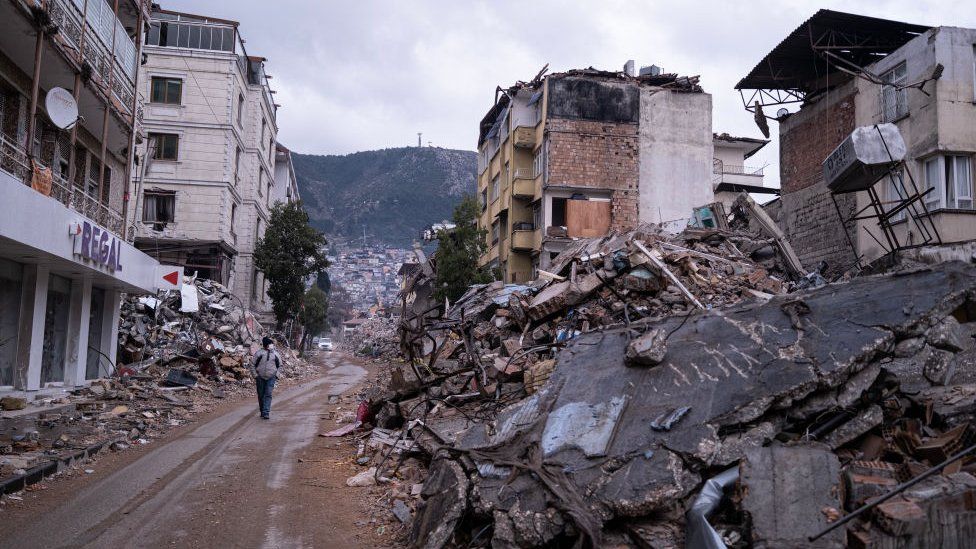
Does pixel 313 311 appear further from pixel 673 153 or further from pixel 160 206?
pixel 673 153

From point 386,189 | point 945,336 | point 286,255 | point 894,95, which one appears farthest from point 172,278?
point 386,189

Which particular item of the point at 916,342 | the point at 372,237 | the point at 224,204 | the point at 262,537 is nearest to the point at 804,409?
the point at 916,342

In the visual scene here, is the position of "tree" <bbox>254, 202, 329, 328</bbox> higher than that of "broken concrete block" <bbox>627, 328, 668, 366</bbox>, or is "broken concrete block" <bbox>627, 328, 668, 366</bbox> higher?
"tree" <bbox>254, 202, 329, 328</bbox>

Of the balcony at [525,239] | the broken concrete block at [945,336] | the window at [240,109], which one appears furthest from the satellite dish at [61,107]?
the window at [240,109]

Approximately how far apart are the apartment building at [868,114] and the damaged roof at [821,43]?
0.09ft

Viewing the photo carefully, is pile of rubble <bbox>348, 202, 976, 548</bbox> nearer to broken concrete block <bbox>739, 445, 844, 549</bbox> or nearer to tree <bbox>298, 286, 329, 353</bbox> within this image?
broken concrete block <bbox>739, 445, 844, 549</bbox>

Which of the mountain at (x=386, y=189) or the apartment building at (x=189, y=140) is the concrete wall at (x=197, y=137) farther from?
the mountain at (x=386, y=189)

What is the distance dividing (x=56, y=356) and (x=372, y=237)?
147966mm

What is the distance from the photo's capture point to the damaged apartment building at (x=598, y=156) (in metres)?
31.0

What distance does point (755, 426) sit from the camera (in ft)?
16.7

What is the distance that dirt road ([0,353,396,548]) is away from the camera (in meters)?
5.75

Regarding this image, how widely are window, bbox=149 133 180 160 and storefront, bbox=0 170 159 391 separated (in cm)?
1596

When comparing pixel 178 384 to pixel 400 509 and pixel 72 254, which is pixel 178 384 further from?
pixel 400 509

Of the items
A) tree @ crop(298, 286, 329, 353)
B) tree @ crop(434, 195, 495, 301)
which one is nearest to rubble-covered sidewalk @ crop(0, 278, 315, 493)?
tree @ crop(434, 195, 495, 301)
